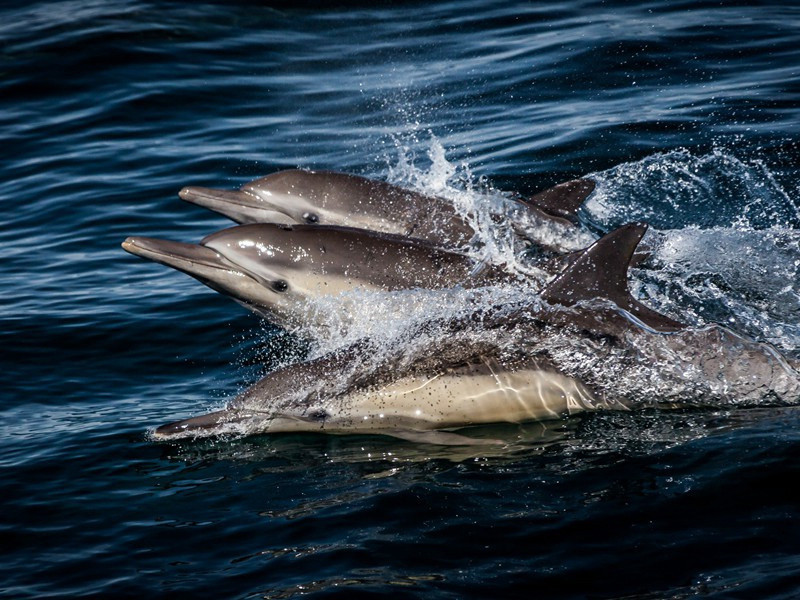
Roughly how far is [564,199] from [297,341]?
2.99 meters

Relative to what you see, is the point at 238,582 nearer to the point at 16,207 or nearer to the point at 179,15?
the point at 16,207

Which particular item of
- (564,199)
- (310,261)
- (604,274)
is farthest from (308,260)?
(564,199)

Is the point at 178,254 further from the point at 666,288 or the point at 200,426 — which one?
the point at 666,288

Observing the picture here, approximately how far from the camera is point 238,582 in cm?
597

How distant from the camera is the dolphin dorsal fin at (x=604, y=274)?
7.49 m

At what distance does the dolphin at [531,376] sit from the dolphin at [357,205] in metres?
2.78

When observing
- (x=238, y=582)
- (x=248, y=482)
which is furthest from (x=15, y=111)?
(x=238, y=582)

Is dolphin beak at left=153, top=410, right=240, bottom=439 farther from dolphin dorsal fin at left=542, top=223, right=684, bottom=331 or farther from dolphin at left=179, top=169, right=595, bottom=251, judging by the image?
dolphin at left=179, top=169, right=595, bottom=251

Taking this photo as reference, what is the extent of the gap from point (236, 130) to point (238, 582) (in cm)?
1167

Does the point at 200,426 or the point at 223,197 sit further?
the point at 223,197

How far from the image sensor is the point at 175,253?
8.79 metres

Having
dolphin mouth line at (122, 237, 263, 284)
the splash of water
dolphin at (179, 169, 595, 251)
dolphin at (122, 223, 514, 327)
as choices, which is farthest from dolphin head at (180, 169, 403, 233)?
dolphin mouth line at (122, 237, 263, 284)

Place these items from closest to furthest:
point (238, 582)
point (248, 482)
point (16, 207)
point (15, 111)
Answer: point (238, 582) → point (248, 482) → point (16, 207) → point (15, 111)

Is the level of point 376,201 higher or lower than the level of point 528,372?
higher
